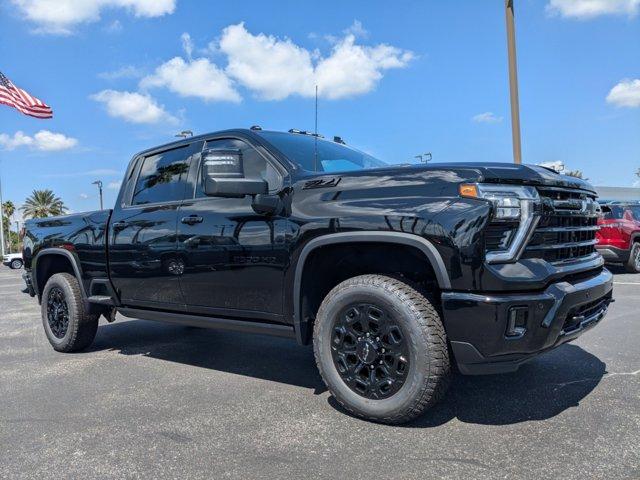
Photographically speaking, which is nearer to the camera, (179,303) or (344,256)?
(344,256)

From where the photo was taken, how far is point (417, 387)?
302cm

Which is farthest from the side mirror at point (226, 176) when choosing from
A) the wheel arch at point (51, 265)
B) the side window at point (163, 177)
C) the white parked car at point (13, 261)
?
the white parked car at point (13, 261)

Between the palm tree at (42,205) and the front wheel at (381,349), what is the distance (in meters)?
70.5

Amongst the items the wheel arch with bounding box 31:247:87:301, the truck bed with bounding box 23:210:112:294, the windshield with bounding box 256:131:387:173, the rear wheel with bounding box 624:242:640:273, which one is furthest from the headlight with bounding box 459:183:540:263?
the rear wheel with bounding box 624:242:640:273

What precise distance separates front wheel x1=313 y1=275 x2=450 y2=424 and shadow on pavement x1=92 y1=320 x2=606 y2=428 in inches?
9.9

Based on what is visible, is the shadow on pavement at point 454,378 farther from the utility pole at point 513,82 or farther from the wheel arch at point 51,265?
A: the utility pole at point 513,82

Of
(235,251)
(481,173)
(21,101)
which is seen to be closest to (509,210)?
(481,173)

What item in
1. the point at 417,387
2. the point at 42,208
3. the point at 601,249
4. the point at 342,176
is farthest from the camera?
the point at 42,208

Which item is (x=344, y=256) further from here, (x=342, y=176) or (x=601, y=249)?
(x=601, y=249)

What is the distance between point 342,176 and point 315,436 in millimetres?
1580

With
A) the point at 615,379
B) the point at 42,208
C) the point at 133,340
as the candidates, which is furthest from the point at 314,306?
the point at 42,208

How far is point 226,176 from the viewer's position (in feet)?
11.7

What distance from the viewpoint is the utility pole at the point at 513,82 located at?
10227 millimetres

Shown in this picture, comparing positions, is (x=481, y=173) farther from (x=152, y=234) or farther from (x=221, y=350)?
(x=221, y=350)
